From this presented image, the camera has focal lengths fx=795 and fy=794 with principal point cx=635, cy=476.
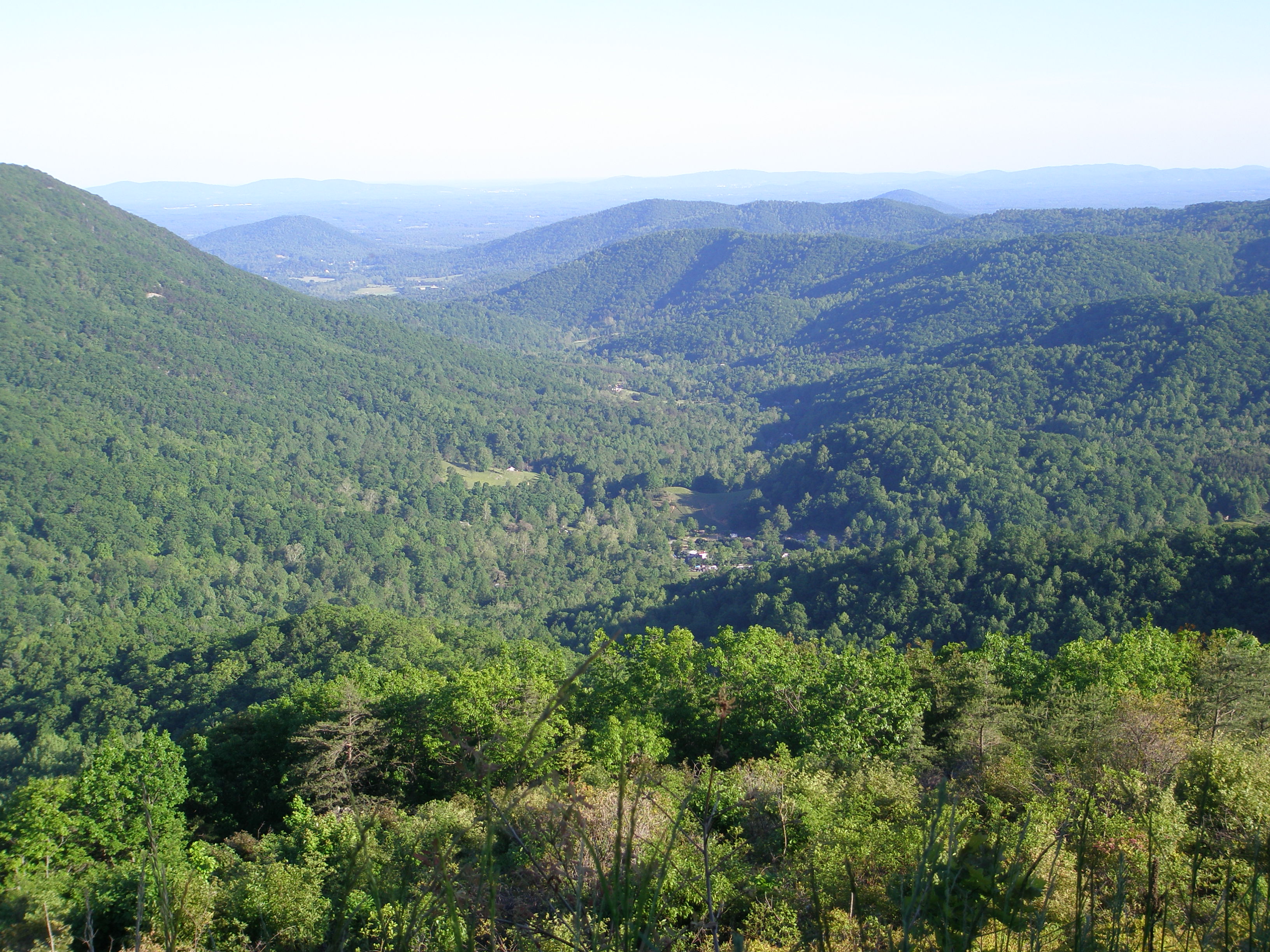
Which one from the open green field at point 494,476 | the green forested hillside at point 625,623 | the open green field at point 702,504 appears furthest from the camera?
the open green field at point 494,476

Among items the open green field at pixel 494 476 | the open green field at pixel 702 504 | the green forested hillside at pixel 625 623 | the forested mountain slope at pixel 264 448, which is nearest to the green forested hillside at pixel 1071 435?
the green forested hillside at pixel 625 623

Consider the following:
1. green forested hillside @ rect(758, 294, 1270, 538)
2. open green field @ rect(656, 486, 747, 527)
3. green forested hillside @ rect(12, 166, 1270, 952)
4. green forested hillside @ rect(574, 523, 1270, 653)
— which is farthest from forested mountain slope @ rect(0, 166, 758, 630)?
green forested hillside @ rect(574, 523, 1270, 653)

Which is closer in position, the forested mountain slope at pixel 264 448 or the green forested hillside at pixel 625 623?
the green forested hillside at pixel 625 623

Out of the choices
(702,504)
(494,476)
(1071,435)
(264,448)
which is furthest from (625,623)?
(264,448)

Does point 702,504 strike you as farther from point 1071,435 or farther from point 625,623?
point 625,623

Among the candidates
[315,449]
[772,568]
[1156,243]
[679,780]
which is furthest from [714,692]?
[1156,243]

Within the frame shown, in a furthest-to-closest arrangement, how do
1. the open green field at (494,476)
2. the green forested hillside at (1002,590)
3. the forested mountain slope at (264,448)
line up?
the open green field at (494,476) → the forested mountain slope at (264,448) → the green forested hillside at (1002,590)

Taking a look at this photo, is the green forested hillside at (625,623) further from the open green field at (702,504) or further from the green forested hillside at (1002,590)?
the open green field at (702,504)
